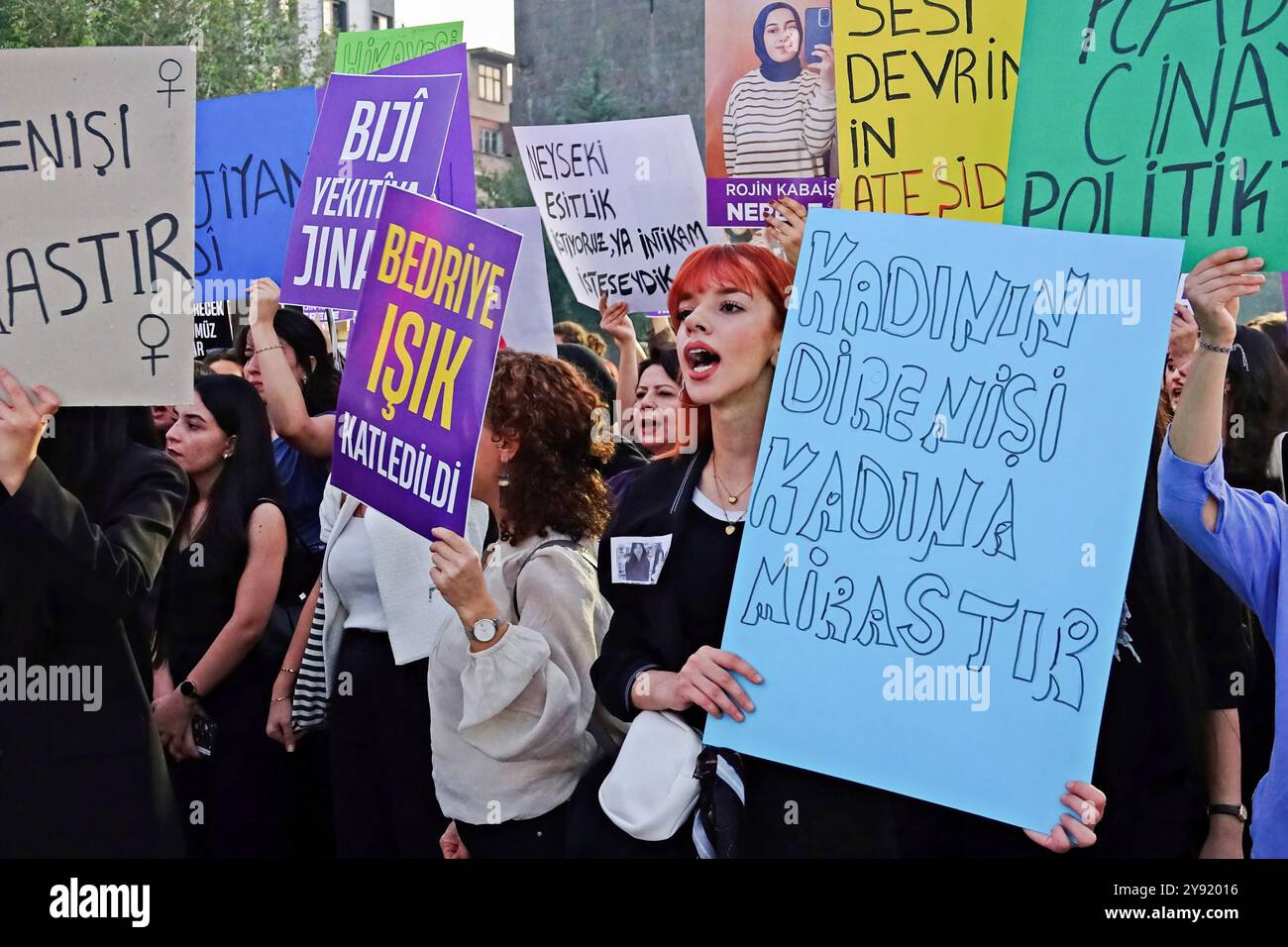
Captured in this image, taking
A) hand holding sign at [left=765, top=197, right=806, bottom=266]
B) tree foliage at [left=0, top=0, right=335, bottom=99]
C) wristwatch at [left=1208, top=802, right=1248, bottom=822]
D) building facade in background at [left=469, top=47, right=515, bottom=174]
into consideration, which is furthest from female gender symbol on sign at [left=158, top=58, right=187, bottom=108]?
building facade in background at [left=469, top=47, right=515, bottom=174]

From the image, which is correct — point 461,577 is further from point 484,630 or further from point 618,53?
point 618,53

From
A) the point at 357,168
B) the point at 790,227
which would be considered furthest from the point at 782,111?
the point at 790,227

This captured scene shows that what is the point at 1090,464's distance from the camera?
3059 mm

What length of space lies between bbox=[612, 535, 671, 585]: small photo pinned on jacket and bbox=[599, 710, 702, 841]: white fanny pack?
0.92ft

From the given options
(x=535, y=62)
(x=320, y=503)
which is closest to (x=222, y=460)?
(x=320, y=503)

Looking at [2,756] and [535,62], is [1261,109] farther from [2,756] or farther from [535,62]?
[535,62]

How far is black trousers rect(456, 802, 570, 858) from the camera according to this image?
11.9ft

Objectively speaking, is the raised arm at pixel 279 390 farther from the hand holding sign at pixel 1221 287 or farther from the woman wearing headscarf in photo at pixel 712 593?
the hand holding sign at pixel 1221 287

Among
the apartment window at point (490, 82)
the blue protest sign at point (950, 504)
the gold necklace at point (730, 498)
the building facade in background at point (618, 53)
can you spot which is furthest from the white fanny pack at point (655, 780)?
the apartment window at point (490, 82)

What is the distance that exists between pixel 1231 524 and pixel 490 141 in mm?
67566

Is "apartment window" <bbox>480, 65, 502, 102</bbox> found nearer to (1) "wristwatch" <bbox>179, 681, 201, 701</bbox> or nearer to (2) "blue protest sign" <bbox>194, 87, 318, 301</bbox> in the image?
(2) "blue protest sign" <bbox>194, 87, 318, 301</bbox>

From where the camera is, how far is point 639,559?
3.28m

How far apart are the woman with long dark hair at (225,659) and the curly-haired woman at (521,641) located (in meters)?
0.90
